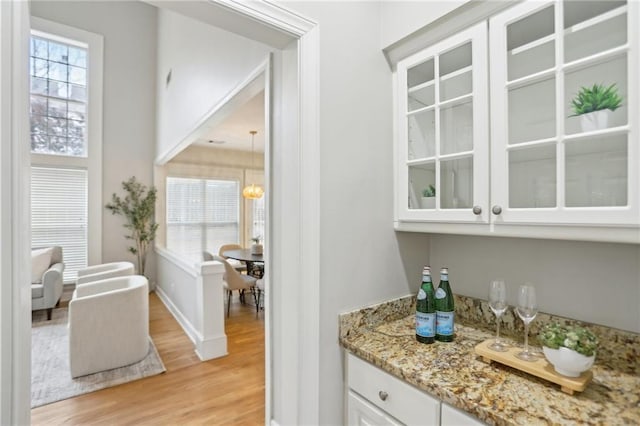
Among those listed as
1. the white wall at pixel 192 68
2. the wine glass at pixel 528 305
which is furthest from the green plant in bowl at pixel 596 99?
the white wall at pixel 192 68

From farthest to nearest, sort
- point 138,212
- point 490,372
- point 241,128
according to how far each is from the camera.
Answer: point 138,212 → point 241,128 → point 490,372

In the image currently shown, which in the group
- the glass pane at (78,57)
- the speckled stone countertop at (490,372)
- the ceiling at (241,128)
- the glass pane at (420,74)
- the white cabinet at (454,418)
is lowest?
the white cabinet at (454,418)

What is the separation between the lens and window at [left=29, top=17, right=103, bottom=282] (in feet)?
17.8

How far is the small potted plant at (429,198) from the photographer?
1.50 metres

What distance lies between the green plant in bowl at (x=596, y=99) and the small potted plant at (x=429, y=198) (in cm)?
58

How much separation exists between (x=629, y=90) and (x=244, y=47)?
208 cm

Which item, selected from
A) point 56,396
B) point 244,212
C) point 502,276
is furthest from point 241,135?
point 502,276

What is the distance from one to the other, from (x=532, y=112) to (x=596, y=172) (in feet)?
1.00

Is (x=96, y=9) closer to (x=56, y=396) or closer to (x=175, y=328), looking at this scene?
(x=175, y=328)

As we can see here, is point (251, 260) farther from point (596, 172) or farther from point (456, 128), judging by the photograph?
point (596, 172)

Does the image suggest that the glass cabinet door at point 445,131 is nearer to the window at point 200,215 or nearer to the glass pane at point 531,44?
the glass pane at point 531,44

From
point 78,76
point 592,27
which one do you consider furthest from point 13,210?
point 78,76

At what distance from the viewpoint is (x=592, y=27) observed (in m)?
1.07

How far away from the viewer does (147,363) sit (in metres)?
3.06
